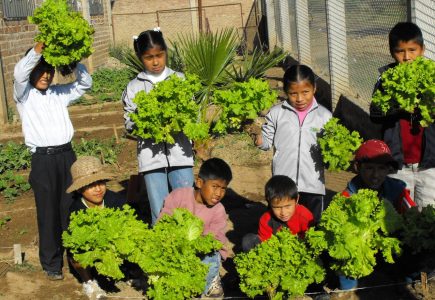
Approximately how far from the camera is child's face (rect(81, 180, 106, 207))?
514 centimetres

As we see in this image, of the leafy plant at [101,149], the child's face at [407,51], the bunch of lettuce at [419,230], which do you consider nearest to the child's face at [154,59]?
the child's face at [407,51]

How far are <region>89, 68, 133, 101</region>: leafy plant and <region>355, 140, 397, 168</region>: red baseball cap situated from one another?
998 cm

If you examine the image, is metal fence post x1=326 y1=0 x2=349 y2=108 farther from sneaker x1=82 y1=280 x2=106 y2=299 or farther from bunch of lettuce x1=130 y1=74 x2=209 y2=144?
sneaker x1=82 y1=280 x2=106 y2=299

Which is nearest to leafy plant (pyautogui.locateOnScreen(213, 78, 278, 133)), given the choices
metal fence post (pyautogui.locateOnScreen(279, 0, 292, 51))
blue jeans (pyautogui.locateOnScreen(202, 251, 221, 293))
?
blue jeans (pyautogui.locateOnScreen(202, 251, 221, 293))

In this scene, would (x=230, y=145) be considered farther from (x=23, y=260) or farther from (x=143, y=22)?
(x=143, y=22)

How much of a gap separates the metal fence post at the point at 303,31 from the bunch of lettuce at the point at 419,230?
29.9 ft

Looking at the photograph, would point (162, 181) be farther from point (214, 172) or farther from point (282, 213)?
point (282, 213)

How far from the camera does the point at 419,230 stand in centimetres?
398

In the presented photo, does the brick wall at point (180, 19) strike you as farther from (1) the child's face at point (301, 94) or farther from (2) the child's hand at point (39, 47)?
A: (1) the child's face at point (301, 94)

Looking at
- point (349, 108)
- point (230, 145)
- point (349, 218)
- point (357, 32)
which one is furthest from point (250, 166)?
point (349, 218)

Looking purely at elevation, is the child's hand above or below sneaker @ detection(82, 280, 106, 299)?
above

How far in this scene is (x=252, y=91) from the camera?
178 inches

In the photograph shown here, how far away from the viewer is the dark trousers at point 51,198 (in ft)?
17.8

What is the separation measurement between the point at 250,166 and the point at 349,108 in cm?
164
